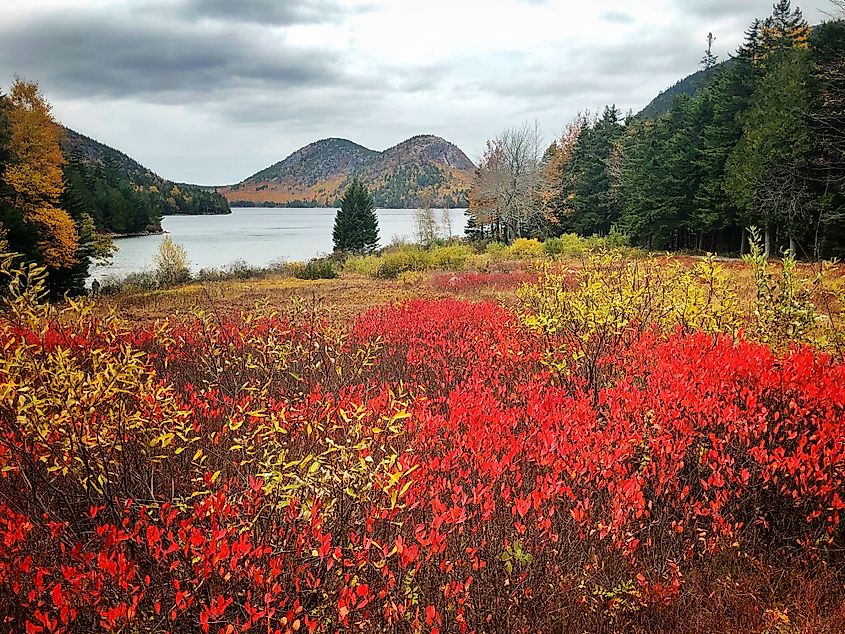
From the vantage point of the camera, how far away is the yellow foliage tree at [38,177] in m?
28.0

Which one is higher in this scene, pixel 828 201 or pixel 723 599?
pixel 828 201

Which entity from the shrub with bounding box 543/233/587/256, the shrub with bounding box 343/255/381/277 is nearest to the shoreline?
the shrub with bounding box 343/255/381/277

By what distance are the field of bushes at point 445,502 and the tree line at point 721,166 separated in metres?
16.1

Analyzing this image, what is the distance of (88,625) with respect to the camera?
136 inches

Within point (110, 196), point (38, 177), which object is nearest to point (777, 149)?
point (38, 177)

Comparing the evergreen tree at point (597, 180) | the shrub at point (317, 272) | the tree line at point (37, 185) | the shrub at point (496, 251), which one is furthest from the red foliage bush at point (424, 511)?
the evergreen tree at point (597, 180)

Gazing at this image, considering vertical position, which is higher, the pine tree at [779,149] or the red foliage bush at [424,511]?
the pine tree at [779,149]

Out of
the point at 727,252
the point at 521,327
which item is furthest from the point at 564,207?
the point at 521,327

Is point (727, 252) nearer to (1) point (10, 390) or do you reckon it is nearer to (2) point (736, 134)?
(2) point (736, 134)

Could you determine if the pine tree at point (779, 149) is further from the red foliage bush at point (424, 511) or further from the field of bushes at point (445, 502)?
the red foliage bush at point (424, 511)

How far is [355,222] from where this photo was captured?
54.4 meters

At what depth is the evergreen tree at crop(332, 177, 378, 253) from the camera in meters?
54.2

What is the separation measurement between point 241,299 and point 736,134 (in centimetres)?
2743

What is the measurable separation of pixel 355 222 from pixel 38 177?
2881 cm
